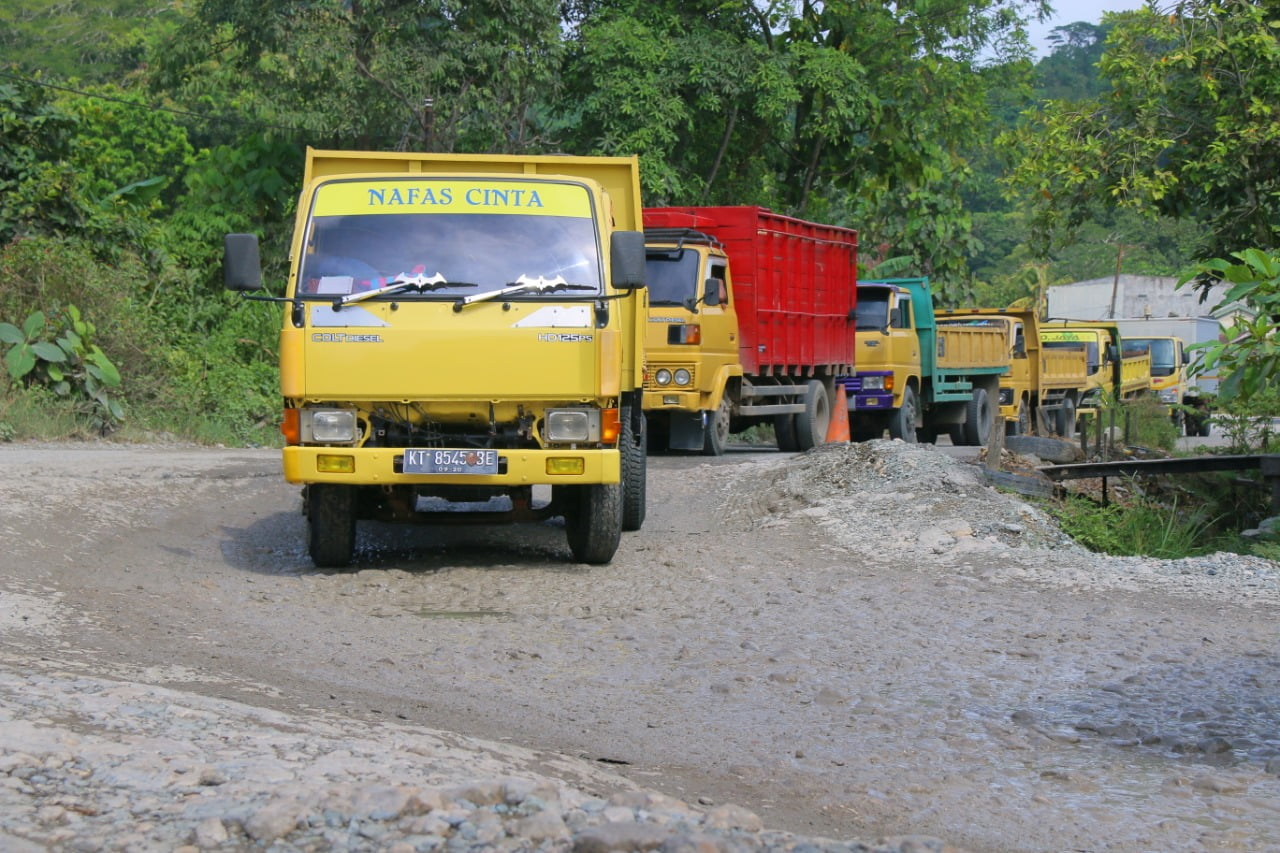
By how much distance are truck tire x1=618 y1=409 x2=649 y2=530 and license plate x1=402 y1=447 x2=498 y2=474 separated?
1.62 meters

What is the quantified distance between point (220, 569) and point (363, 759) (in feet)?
17.1

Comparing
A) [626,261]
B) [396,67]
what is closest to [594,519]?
[626,261]

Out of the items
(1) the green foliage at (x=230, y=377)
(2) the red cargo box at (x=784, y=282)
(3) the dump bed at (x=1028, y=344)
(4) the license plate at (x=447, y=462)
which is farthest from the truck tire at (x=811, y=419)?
(4) the license plate at (x=447, y=462)

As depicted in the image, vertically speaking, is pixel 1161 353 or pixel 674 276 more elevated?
pixel 674 276

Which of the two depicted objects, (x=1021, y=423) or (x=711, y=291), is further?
(x=1021, y=423)

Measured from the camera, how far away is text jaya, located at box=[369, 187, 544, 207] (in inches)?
361

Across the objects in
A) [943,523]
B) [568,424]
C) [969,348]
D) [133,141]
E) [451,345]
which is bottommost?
[943,523]

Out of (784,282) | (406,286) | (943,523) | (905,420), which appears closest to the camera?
(406,286)

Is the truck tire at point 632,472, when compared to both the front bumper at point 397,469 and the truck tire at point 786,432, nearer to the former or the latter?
the front bumper at point 397,469

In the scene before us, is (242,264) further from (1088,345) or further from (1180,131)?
(1088,345)

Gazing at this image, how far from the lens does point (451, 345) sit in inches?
338

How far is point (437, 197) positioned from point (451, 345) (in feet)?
3.71

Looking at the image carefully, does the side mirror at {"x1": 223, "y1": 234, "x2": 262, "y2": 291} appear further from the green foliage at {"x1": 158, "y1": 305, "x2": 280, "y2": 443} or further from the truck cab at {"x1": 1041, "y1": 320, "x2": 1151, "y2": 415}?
the truck cab at {"x1": 1041, "y1": 320, "x2": 1151, "y2": 415}

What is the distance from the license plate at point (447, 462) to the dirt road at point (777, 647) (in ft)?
2.37
